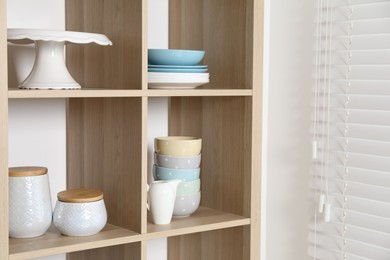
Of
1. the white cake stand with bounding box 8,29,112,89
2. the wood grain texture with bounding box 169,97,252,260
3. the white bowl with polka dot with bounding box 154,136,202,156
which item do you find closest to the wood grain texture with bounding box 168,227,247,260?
the wood grain texture with bounding box 169,97,252,260

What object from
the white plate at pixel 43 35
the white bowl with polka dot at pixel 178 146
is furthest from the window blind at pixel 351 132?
the white plate at pixel 43 35

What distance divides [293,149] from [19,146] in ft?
2.98

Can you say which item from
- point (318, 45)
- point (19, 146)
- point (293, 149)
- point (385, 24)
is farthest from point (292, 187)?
point (19, 146)

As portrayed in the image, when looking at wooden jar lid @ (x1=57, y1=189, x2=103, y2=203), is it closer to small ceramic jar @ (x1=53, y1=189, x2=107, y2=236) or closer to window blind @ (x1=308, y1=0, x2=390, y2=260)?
small ceramic jar @ (x1=53, y1=189, x2=107, y2=236)

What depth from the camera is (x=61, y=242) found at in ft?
5.74

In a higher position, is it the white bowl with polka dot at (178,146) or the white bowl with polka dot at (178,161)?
the white bowl with polka dot at (178,146)

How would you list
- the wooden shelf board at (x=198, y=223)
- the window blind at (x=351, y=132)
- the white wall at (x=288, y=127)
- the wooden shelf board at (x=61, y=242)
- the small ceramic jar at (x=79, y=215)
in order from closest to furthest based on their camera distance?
the wooden shelf board at (x=61, y=242) < the small ceramic jar at (x=79, y=215) < the wooden shelf board at (x=198, y=223) < the window blind at (x=351, y=132) < the white wall at (x=288, y=127)

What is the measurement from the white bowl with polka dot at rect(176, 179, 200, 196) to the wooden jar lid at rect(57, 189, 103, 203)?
0.91ft

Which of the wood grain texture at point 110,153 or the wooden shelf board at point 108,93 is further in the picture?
the wood grain texture at point 110,153

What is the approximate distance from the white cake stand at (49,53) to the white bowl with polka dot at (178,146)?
0.41 metres

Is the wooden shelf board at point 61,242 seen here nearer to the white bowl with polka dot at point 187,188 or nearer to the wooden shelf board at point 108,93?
the white bowl with polka dot at point 187,188

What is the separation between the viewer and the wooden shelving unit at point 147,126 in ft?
6.02

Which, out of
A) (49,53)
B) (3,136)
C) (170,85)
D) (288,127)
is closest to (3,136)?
(3,136)

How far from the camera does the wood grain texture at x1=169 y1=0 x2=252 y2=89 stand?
6.82ft
